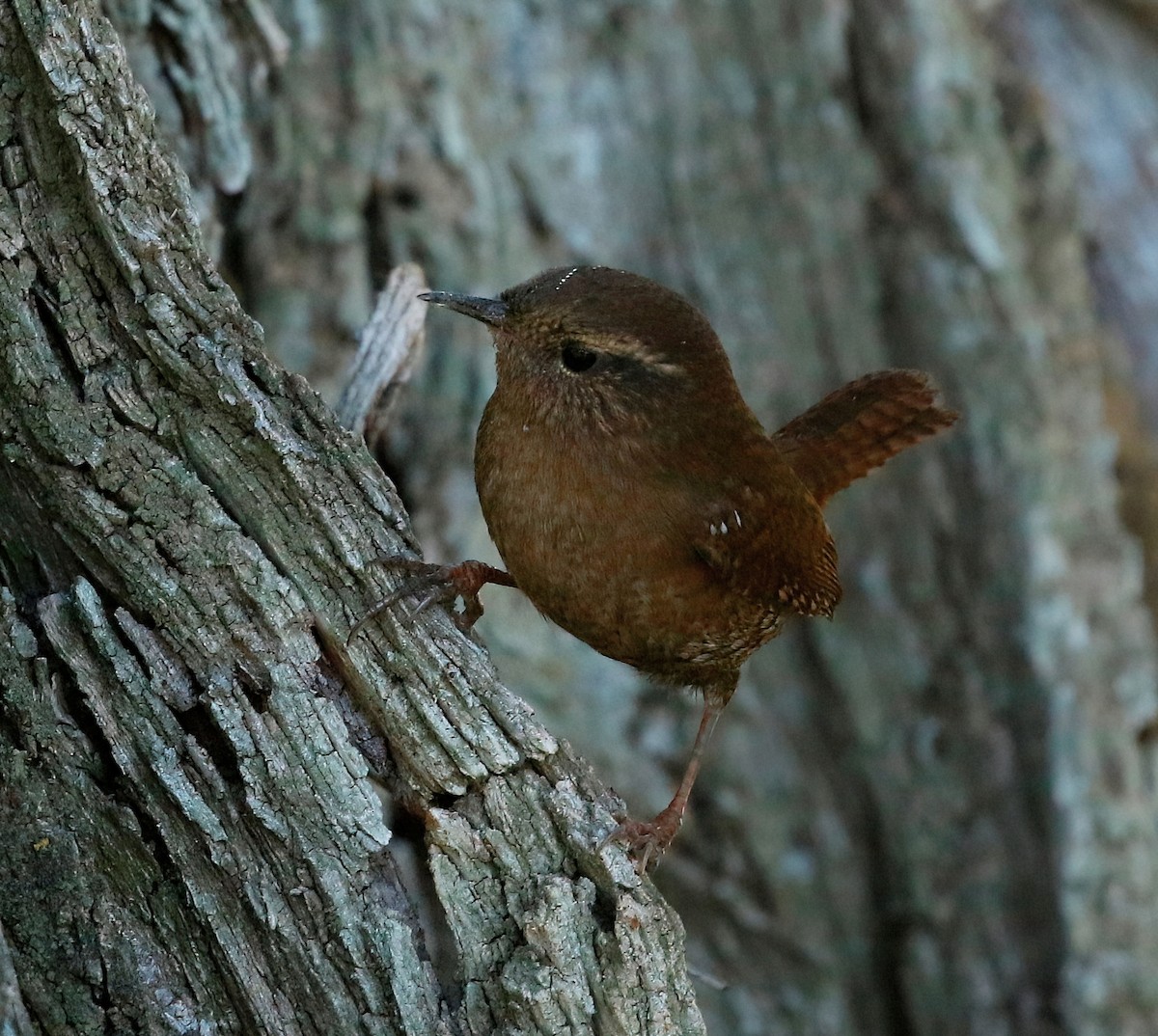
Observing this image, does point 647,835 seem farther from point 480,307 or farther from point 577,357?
point 480,307

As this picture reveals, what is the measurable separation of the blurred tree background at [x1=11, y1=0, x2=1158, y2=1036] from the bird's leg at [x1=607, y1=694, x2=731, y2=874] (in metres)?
1.12

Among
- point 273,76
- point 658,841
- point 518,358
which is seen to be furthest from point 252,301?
point 658,841

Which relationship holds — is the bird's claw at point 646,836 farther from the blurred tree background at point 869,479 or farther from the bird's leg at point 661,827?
the blurred tree background at point 869,479

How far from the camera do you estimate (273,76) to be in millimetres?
4148

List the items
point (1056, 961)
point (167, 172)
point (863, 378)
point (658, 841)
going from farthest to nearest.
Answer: point (1056, 961) < point (863, 378) < point (658, 841) < point (167, 172)

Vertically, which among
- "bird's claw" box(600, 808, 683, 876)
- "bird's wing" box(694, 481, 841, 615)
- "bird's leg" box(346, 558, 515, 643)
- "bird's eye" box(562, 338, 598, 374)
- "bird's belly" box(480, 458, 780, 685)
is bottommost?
"bird's claw" box(600, 808, 683, 876)

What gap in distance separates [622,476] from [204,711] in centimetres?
96

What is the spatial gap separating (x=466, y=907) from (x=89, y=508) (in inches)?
36.7

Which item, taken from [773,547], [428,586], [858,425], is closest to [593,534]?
[428,586]

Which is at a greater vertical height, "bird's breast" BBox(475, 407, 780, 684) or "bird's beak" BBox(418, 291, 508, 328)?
"bird's beak" BBox(418, 291, 508, 328)

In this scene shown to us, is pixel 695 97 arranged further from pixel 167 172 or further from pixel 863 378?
pixel 167 172

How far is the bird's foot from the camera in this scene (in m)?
2.50

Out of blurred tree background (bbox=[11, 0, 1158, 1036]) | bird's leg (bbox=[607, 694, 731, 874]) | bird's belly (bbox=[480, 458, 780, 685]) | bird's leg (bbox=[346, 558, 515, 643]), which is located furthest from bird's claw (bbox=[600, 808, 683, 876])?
blurred tree background (bbox=[11, 0, 1158, 1036])

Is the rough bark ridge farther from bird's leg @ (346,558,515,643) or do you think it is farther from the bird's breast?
the bird's breast
